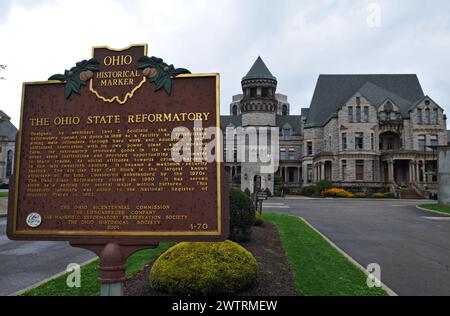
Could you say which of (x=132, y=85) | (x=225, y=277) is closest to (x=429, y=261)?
(x=225, y=277)

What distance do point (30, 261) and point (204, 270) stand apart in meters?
6.90

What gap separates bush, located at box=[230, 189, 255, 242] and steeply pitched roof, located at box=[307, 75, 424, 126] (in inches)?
2048

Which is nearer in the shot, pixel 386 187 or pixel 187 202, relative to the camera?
pixel 187 202

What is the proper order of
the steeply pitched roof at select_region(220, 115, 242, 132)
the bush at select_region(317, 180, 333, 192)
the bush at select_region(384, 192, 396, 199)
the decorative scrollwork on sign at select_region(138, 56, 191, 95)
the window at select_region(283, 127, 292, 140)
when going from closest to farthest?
the decorative scrollwork on sign at select_region(138, 56, 191, 95)
the bush at select_region(384, 192, 396, 199)
the bush at select_region(317, 180, 333, 192)
the window at select_region(283, 127, 292, 140)
the steeply pitched roof at select_region(220, 115, 242, 132)

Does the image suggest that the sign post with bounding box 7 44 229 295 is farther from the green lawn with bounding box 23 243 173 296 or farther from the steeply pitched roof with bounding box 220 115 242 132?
the steeply pitched roof with bounding box 220 115 242 132

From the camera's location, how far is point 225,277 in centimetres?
642

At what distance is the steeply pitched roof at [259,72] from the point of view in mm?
61156

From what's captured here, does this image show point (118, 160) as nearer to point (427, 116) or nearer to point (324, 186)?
point (324, 186)

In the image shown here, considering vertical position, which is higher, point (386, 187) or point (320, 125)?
point (320, 125)

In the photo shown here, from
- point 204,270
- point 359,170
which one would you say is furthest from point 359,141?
point 204,270

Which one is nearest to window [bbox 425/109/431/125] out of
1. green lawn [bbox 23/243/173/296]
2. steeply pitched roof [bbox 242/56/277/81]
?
steeply pitched roof [bbox 242/56/277/81]

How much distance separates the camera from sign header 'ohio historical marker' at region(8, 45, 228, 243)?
16.1 feet
